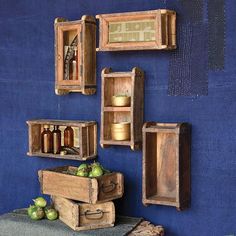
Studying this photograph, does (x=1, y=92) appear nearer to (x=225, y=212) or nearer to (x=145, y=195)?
(x=145, y=195)

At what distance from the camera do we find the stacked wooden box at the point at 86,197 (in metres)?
3.26

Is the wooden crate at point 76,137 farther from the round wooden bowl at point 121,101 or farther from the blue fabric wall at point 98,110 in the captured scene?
the round wooden bowl at point 121,101

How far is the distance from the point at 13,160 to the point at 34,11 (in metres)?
1.09

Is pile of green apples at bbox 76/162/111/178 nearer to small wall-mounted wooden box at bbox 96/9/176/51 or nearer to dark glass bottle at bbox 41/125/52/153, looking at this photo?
dark glass bottle at bbox 41/125/52/153

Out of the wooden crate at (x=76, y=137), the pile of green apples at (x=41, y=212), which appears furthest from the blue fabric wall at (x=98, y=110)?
the pile of green apples at (x=41, y=212)

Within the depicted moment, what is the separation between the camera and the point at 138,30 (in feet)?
11.0

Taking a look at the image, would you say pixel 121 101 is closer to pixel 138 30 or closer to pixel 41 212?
Result: pixel 138 30

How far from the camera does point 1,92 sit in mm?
4070

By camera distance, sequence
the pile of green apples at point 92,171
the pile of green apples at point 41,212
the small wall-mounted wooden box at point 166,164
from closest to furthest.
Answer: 1. the small wall-mounted wooden box at point 166,164
2. the pile of green apples at point 92,171
3. the pile of green apples at point 41,212

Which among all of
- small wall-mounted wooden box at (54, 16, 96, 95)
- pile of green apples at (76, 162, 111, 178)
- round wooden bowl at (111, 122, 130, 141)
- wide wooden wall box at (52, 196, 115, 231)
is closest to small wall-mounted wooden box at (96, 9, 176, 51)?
small wall-mounted wooden box at (54, 16, 96, 95)

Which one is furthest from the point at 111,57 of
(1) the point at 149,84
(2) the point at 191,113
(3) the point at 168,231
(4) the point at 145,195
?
(3) the point at 168,231

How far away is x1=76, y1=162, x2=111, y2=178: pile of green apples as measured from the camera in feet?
A: 11.0

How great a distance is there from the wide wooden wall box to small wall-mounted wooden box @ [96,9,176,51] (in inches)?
37.8

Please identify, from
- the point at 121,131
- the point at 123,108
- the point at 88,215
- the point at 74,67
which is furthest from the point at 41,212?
the point at 74,67
